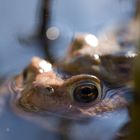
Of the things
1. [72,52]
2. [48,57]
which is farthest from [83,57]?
[48,57]

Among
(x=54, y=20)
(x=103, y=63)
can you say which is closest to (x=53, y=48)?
(x=54, y=20)

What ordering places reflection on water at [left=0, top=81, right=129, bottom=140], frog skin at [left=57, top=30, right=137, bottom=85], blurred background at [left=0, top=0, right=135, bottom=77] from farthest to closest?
blurred background at [left=0, top=0, right=135, bottom=77], frog skin at [left=57, top=30, right=137, bottom=85], reflection on water at [left=0, top=81, right=129, bottom=140]

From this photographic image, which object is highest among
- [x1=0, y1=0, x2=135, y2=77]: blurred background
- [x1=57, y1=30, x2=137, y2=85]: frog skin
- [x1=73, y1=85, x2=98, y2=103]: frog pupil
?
[x1=0, y1=0, x2=135, y2=77]: blurred background

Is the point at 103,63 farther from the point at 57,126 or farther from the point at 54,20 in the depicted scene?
the point at 54,20

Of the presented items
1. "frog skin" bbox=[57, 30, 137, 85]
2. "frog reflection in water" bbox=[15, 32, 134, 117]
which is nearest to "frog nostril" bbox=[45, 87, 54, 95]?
"frog reflection in water" bbox=[15, 32, 134, 117]

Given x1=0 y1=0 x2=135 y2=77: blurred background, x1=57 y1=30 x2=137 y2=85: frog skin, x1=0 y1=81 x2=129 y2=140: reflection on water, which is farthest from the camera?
x1=0 y1=0 x2=135 y2=77: blurred background

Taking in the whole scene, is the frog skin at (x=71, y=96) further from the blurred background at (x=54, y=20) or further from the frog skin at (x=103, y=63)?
the blurred background at (x=54, y=20)

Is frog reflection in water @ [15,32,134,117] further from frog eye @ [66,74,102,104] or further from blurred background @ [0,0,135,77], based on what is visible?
blurred background @ [0,0,135,77]

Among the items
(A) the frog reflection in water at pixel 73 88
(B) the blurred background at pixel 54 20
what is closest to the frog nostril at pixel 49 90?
(A) the frog reflection in water at pixel 73 88
